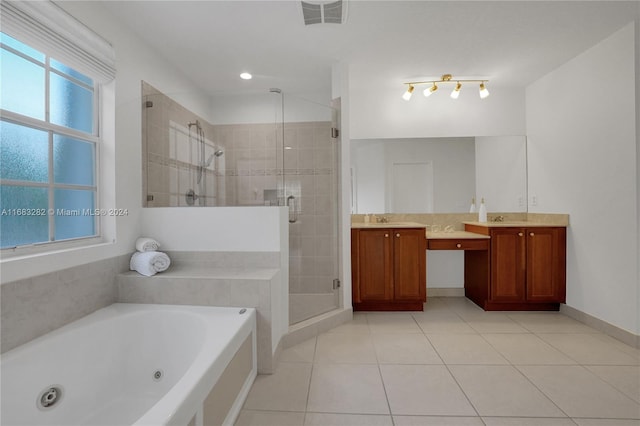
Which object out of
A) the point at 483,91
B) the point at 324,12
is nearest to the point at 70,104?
the point at 324,12

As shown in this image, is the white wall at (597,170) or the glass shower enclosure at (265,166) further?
the glass shower enclosure at (265,166)

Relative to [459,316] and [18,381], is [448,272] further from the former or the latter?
[18,381]

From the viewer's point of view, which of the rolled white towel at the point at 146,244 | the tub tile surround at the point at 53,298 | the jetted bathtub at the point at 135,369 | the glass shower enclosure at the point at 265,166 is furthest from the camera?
the glass shower enclosure at the point at 265,166

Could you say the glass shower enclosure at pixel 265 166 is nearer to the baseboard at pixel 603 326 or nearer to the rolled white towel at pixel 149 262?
the rolled white towel at pixel 149 262

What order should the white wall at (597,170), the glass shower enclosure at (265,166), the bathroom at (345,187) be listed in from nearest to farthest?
the bathroom at (345,187), the white wall at (597,170), the glass shower enclosure at (265,166)

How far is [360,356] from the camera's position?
7.17 feet

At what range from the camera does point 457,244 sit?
306 cm

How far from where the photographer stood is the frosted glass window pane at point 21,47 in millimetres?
1535

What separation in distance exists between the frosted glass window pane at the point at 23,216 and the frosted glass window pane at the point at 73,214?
0.08 m

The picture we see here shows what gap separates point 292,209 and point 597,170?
2.64 meters

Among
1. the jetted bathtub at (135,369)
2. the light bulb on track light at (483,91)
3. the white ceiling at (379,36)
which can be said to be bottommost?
the jetted bathtub at (135,369)

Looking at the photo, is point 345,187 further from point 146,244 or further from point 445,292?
point 445,292

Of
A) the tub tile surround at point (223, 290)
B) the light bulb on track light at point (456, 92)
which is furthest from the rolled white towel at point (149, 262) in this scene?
the light bulb on track light at point (456, 92)

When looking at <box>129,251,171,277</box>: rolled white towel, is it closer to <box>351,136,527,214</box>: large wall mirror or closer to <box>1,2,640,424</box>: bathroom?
<box>1,2,640,424</box>: bathroom
